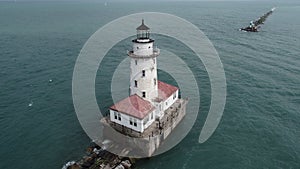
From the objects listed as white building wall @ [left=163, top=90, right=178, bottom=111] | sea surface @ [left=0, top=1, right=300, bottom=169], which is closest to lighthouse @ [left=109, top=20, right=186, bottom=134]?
white building wall @ [left=163, top=90, right=178, bottom=111]

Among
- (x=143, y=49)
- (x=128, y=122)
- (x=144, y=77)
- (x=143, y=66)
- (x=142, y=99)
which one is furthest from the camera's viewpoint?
(x=142, y=99)

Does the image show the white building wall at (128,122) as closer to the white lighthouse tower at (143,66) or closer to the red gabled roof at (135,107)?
the red gabled roof at (135,107)

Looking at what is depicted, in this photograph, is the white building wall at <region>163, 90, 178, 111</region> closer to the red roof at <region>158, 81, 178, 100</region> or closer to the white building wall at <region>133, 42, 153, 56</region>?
the red roof at <region>158, 81, 178, 100</region>

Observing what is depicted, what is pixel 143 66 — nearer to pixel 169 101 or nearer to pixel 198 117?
pixel 169 101

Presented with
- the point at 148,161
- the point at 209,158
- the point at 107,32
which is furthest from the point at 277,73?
the point at 107,32

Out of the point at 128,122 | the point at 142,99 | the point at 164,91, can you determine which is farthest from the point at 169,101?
the point at 128,122

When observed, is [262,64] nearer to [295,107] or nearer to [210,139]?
[295,107]
